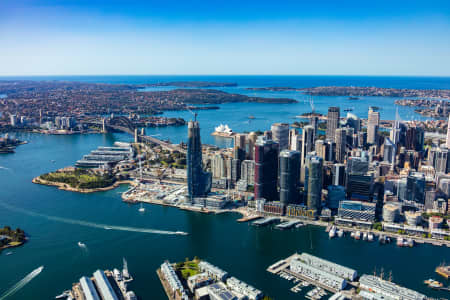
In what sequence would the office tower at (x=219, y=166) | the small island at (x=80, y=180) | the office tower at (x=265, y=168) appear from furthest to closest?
the office tower at (x=219, y=166) < the small island at (x=80, y=180) < the office tower at (x=265, y=168)

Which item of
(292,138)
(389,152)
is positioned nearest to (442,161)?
(389,152)

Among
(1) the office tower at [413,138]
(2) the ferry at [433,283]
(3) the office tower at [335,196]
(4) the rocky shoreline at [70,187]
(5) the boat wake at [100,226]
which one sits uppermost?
(1) the office tower at [413,138]

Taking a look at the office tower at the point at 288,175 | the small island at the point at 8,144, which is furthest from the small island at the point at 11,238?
the small island at the point at 8,144

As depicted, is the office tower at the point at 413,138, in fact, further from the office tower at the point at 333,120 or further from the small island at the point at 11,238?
the small island at the point at 11,238

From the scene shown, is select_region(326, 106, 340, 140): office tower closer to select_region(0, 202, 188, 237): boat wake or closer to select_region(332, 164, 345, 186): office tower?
select_region(332, 164, 345, 186): office tower

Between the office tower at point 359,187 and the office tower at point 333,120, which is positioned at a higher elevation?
the office tower at point 333,120

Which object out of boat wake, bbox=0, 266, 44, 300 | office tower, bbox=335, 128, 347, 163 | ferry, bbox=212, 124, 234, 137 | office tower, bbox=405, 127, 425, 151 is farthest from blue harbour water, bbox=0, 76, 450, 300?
ferry, bbox=212, 124, 234, 137
